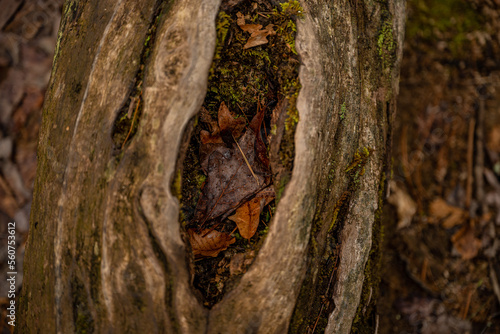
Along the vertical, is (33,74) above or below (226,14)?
above

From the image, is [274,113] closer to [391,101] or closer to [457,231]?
[391,101]

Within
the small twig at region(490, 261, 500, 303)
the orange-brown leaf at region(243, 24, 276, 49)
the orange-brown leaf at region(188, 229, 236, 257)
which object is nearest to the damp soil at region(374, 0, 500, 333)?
the small twig at region(490, 261, 500, 303)

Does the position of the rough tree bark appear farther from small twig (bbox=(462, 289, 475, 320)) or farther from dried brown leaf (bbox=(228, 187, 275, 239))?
small twig (bbox=(462, 289, 475, 320))

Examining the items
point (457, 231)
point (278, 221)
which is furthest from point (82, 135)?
point (457, 231)

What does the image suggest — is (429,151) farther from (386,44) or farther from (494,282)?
(386,44)

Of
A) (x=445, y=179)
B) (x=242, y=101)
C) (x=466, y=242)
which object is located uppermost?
(x=242, y=101)

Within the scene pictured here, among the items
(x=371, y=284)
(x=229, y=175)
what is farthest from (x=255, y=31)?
(x=371, y=284)

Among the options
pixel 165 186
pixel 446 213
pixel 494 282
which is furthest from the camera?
pixel 446 213
